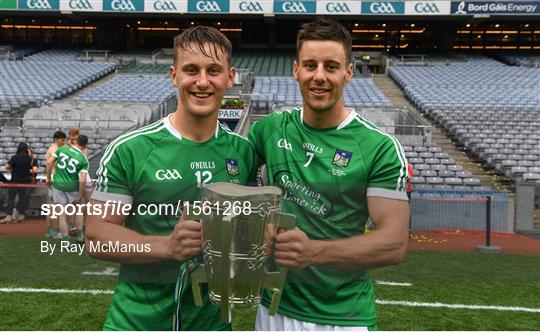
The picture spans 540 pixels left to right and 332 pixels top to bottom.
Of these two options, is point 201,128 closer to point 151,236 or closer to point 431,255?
point 151,236

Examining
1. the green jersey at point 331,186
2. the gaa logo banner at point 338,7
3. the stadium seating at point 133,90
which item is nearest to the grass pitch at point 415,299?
the green jersey at point 331,186

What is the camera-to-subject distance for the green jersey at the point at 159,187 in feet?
4.90

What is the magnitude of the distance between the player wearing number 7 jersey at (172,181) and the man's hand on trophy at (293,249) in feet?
0.65

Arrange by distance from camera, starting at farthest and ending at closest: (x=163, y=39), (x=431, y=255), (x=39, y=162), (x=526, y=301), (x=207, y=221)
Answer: (x=163, y=39) < (x=39, y=162) < (x=431, y=255) < (x=526, y=301) < (x=207, y=221)

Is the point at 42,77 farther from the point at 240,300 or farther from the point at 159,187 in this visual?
the point at 240,300

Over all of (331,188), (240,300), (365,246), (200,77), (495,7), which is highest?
(495,7)

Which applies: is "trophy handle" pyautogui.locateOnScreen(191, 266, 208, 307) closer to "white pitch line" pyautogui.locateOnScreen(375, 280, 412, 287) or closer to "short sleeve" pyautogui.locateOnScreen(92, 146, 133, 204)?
"short sleeve" pyautogui.locateOnScreen(92, 146, 133, 204)

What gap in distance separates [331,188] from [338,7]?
24.6m

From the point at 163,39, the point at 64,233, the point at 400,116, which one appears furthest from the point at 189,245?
the point at 163,39

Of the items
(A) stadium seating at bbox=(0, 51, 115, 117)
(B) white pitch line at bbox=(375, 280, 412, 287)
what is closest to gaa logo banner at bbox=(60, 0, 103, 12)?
(A) stadium seating at bbox=(0, 51, 115, 117)

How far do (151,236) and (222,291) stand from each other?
0.93ft

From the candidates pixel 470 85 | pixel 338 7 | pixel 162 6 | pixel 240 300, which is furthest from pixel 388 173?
pixel 162 6

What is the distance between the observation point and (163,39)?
31.8 meters

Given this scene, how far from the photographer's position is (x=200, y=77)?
1507 mm
